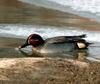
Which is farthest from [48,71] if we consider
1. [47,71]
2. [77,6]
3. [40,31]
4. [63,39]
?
[77,6]

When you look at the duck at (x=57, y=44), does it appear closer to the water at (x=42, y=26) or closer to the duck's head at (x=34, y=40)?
the duck's head at (x=34, y=40)

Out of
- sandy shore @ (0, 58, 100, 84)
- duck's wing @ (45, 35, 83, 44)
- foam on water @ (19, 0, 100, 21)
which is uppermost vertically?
sandy shore @ (0, 58, 100, 84)

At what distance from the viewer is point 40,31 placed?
533 inches

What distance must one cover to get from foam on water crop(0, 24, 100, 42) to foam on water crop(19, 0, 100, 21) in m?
2.36

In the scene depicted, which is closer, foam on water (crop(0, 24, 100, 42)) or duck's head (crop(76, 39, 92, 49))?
duck's head (crop(76, 39, 92, 49))

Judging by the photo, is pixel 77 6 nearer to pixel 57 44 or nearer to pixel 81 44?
pixel 81 44

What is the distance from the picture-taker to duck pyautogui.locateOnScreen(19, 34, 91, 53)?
1095 cm

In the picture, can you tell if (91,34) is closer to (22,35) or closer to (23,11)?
(22,35)

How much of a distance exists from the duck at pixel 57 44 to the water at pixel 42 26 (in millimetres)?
199

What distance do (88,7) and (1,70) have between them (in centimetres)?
1166

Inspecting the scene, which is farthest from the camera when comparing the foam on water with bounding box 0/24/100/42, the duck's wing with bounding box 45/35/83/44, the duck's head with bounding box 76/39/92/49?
the foam on water with bounding box 0/24/100/42

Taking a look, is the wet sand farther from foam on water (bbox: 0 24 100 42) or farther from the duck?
foam on water (bbox: 0 24 100 42)

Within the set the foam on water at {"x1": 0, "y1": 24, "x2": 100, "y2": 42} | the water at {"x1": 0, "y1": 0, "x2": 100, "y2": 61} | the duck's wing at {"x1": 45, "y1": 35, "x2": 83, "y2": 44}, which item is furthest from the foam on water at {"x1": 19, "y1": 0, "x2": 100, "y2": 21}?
the duck's wing at {"x1": 45, "y1": 35, "x2": 83, "y2": 44}

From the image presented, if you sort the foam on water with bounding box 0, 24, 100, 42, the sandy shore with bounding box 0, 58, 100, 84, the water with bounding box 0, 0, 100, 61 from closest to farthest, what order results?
the sandy shore with bounding box 0, 58, 100, 84 < the water with bounding box 0, 0, 100, 61 < the foam on water with bounding box 0, 24, 100, 42
